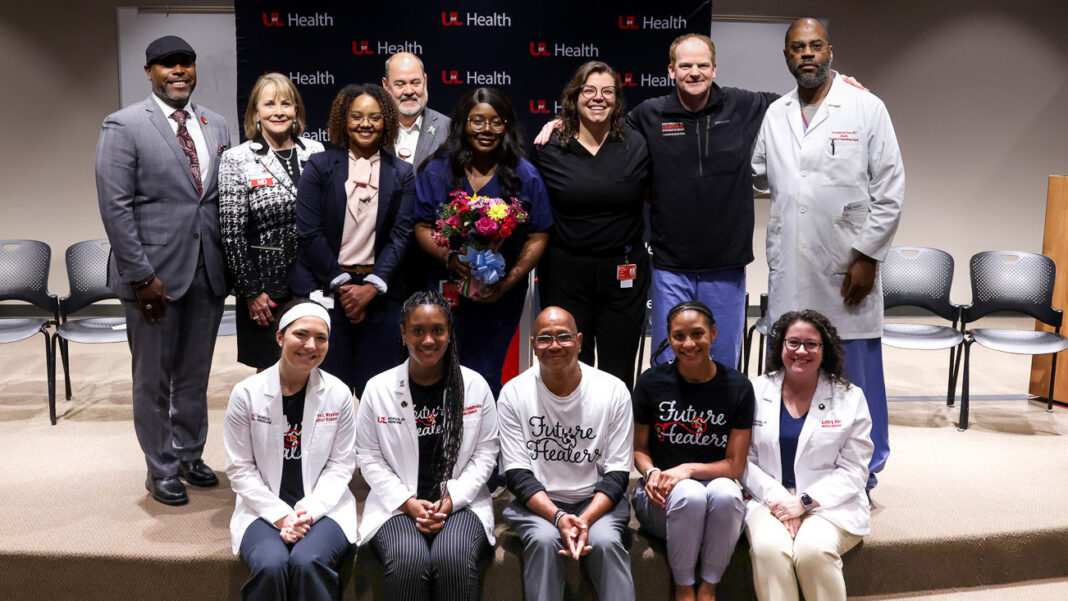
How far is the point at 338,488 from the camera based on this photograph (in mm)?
3252

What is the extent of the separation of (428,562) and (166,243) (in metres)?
1.67

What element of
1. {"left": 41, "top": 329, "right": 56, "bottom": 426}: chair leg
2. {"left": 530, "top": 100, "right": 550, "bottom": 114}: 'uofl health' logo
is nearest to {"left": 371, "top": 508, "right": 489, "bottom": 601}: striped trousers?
{"left": 41, "top": 329, "right": 56, "bottom": 426}: chair leg

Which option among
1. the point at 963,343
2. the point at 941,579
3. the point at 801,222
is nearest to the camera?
the point at 941,579

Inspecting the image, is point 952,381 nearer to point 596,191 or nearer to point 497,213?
point 596,191

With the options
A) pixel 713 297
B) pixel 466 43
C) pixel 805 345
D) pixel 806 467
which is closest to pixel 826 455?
pixel 806 467

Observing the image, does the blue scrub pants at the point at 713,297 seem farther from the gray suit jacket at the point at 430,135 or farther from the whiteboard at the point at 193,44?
the whiteboard at the point at 193,44

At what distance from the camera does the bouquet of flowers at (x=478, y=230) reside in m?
3.59

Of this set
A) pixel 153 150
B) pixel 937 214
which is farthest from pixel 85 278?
pixel 937 214

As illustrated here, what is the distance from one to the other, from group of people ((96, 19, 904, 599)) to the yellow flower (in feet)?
0.59

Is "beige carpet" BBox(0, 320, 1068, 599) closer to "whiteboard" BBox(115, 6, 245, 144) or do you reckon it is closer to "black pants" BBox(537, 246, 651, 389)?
"black pants" BBox(537, 246, 651, 389)

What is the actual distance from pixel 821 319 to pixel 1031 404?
2.90 meters

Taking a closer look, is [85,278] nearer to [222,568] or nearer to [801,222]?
[222,568]

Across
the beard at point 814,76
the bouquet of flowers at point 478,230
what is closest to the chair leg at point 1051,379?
the beard at point 814,76

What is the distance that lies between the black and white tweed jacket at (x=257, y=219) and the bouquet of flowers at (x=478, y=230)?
2.06 feet
